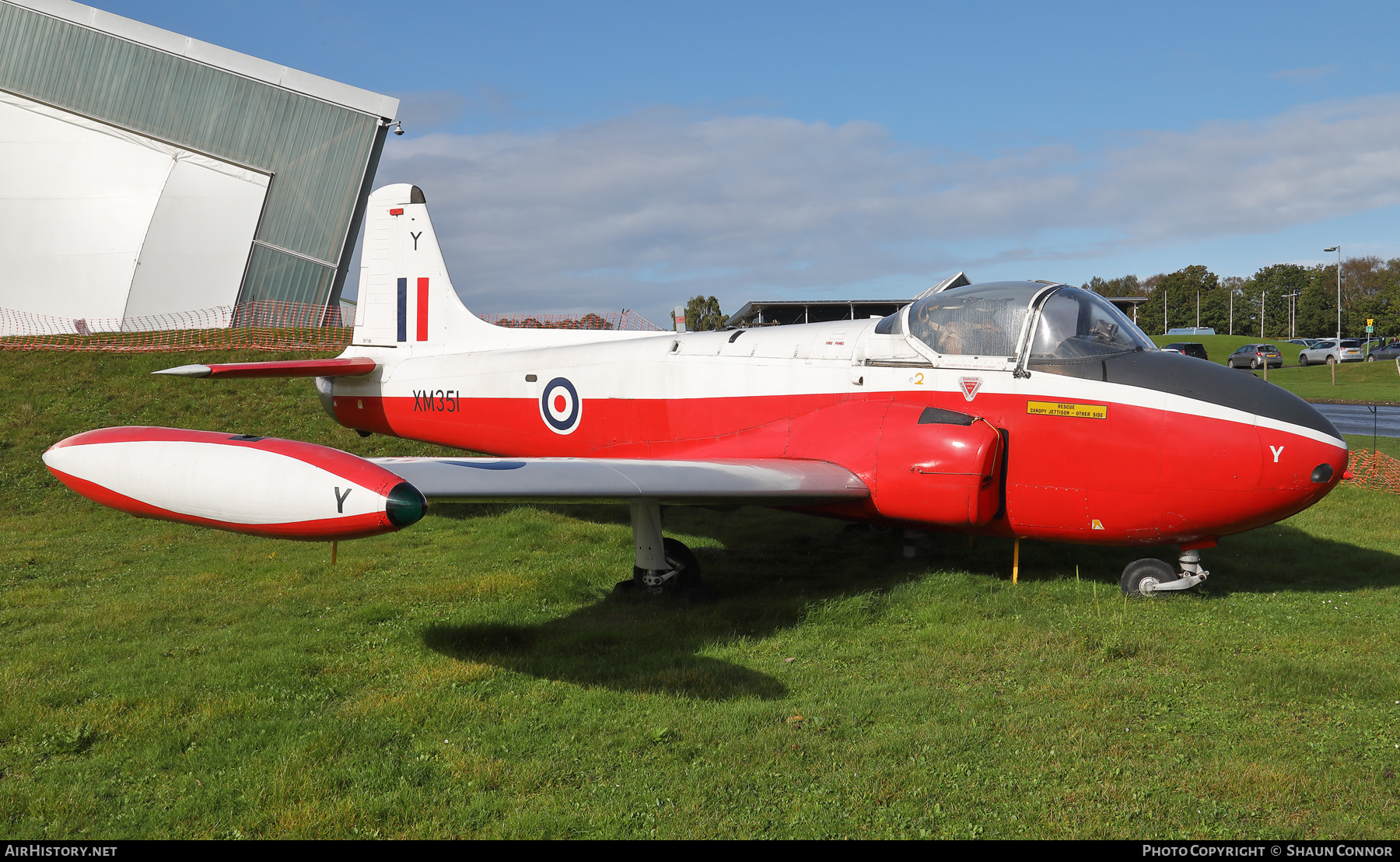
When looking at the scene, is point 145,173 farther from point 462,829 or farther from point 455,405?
point 462,829

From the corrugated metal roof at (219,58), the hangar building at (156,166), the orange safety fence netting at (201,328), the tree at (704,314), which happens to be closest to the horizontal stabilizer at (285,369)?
the orange safety fence netting at (201,328)

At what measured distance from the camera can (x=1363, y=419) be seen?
20859 mm

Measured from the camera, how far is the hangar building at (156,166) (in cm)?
2894

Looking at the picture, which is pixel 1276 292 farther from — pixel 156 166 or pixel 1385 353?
pixel 156 166

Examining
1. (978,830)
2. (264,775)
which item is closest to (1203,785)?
(978,830)

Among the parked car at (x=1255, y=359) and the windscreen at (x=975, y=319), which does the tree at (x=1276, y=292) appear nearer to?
the parked car at (x=1255, y=359)

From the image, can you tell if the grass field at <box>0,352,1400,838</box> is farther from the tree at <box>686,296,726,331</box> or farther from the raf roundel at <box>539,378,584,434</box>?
the tree at <box>686,296,726,331</box>

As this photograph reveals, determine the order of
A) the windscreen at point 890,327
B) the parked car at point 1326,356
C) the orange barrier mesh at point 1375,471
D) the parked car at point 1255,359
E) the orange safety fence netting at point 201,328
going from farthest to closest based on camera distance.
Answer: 1. the parked car at point 1326,356
2. the parked car at point 1255,359
3. the orange safety fence netting at point 201,328
4. the orange barrier mesh at point 1375,471
5. the windscreen at point 890,327

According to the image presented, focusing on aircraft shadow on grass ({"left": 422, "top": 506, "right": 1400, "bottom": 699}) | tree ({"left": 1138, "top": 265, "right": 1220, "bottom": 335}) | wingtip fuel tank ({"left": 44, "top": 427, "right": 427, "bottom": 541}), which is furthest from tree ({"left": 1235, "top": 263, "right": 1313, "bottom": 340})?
wingtip fuel tank ({"left": 44, "top": 427, "right": 427, "bottom": 541})

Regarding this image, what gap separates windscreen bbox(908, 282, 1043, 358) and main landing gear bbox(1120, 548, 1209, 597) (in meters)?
2.12

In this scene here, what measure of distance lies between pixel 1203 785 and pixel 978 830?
124 centimetres

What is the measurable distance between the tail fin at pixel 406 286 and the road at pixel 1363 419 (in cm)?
1663

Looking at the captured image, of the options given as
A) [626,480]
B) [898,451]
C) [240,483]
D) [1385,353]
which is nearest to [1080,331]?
[898,451]

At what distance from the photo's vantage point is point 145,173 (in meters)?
29.2
